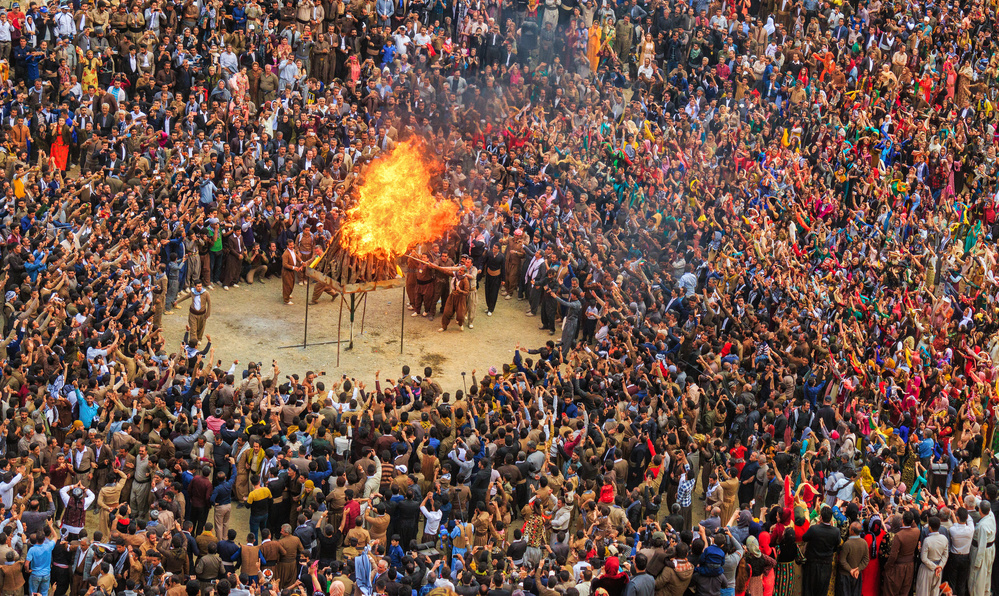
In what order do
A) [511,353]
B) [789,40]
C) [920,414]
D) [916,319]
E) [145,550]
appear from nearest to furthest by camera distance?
1. [145,550]
2. [920,414]
3. [916,319]
4. [511,353]
5. [789,40]

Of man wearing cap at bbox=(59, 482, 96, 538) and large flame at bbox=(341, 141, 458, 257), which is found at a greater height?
large flame at bbox=(341, 141, 458, 257)

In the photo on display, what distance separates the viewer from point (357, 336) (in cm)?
2930

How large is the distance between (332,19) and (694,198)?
34.6ft

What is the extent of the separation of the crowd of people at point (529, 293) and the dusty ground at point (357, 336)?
0.38 m

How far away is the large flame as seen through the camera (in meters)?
27.6

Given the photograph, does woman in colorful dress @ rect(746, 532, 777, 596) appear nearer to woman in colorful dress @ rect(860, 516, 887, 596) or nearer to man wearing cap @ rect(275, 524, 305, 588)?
woman in colorful dress @ rect(860, 516, 887, 596)

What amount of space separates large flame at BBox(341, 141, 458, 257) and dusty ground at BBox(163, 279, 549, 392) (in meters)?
2.01

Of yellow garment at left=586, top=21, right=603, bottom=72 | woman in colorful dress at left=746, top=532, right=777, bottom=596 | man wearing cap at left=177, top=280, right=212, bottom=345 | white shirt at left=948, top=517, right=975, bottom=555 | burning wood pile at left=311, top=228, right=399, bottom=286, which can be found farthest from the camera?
yellow garment at left=586, top=21, right=603, bottom=72

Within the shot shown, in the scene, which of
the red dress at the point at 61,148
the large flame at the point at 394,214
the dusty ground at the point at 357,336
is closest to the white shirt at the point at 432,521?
Result: the dusty ground at the point at 357,336

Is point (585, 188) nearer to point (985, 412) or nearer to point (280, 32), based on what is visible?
point (280, 32)

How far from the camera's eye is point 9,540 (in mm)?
18469

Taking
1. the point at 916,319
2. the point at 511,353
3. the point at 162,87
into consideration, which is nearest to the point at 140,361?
the point at 511,353

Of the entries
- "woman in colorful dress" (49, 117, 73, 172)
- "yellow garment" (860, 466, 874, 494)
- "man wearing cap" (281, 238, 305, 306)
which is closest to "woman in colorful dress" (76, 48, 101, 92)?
"woman in colorful dress" (49, 117, 73, 172)

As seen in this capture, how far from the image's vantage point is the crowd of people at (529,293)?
61.7ft
